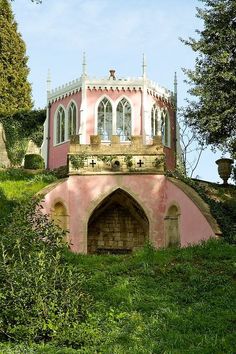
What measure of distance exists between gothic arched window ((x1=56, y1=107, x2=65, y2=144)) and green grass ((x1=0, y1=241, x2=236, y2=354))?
664 inches

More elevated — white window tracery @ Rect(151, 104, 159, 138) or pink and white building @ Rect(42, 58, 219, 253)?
white window tracery @ Rect(151, 104, 159, 138)

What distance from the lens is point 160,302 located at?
37.0 ft

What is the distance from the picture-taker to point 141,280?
12680mm

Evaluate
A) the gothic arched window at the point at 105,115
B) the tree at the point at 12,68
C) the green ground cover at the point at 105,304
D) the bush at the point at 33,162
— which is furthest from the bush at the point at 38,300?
the tree at the point at 12,68

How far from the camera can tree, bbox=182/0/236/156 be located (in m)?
24.9

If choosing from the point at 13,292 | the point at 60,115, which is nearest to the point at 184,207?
the point at 13,292

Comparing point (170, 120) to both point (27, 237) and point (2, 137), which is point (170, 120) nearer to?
point (2, 137)

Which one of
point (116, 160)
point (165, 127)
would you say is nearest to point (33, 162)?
point (165, 127)

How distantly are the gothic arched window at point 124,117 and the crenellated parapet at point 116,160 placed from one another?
30.4ft

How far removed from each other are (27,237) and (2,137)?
22716 millimetres

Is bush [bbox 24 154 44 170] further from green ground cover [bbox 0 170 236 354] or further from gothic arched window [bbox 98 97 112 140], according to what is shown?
green ground cover [bbox 0 170 236 354]

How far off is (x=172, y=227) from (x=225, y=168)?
185 inches

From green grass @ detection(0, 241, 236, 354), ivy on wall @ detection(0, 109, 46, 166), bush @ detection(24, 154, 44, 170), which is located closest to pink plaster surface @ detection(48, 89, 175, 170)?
bush @ detection(24, 154, 44, 170)

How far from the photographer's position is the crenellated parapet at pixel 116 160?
68.9 ft
